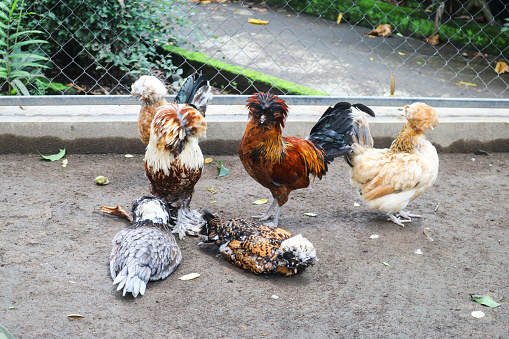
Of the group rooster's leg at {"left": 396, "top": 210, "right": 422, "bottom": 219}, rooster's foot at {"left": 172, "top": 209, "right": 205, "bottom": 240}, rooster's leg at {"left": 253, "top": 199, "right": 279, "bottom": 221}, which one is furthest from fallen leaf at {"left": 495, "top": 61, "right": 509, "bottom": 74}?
rooster's foot at {"left": 172, "top": 209, "right": 205, "bottom": 240}

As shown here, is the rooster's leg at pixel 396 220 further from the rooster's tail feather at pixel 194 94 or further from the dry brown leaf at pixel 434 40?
the dry brown leaf at pixel 434 40

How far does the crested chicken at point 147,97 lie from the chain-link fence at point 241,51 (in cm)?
105

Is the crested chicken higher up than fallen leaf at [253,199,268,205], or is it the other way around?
the crested chicken

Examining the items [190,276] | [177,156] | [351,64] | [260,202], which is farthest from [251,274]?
[351,64]

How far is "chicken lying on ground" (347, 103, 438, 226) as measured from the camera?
4.15m

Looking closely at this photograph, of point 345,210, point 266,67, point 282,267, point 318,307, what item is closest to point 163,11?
point 266,67

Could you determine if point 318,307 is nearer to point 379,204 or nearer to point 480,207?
point 379,204

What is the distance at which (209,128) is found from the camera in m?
5.27

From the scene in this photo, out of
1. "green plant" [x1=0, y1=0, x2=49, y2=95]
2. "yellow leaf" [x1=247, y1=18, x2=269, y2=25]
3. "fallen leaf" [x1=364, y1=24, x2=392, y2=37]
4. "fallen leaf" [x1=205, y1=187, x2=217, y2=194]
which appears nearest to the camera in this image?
"fallen leaf" [x1=205, y1=187, x2=217, y2=194]

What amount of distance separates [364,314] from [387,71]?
203 inches

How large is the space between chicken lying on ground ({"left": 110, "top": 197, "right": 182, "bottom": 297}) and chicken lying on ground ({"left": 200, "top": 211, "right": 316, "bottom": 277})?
342mm

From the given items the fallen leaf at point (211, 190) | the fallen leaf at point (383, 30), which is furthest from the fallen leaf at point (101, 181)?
the fallen leaf at point (383, 30)

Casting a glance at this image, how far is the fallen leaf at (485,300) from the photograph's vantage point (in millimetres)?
3315

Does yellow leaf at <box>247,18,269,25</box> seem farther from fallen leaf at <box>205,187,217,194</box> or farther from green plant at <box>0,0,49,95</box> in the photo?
fallen leaf at <box>205,187,217,194</box>
